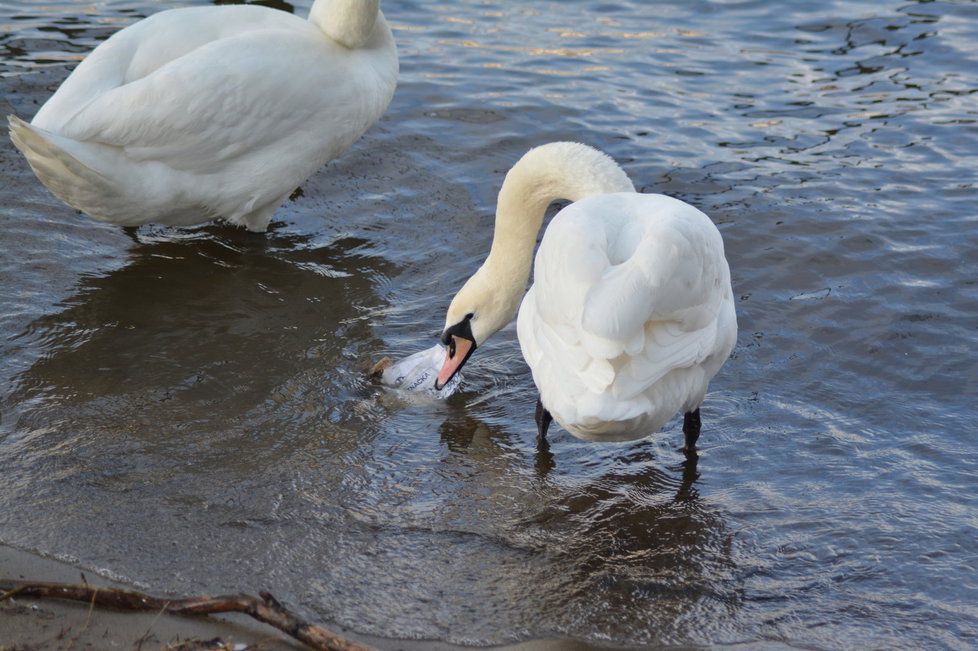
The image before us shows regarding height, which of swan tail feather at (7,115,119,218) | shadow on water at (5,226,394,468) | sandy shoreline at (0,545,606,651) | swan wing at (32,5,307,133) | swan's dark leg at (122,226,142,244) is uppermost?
swan wing at (32,5,307,133)

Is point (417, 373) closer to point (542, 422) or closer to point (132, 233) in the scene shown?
point (542, 422)

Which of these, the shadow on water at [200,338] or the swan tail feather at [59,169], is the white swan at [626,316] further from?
the swan tail feather at [59,169]

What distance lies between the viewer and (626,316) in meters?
3.90

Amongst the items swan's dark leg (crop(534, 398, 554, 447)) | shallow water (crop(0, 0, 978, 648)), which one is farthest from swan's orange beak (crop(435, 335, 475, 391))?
swan's dark leg (crop(534, 398, 554, 447))

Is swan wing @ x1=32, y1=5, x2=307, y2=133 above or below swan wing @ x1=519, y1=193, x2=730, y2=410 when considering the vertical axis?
above

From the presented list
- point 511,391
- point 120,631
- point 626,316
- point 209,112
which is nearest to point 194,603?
point 120,631

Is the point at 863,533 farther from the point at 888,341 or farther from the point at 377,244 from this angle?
the point at 377,244

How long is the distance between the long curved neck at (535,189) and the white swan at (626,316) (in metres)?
0.45

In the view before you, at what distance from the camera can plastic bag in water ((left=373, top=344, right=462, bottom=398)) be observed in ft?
17.7

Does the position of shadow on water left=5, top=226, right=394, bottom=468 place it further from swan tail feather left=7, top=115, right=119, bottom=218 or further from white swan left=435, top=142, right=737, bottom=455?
white swan left=435, top=142, right=737, bottom=455

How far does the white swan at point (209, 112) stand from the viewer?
602 cm

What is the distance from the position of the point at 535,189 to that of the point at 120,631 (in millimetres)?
2862

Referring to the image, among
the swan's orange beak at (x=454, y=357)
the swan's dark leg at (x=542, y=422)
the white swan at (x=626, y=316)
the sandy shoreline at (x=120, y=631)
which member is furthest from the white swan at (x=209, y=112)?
the sandy shoreline at (x=120, y=631)

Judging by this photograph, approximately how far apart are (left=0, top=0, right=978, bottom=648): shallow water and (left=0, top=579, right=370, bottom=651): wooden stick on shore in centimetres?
34
